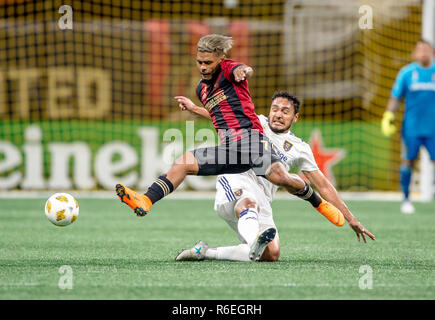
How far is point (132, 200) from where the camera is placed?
5.05 meters

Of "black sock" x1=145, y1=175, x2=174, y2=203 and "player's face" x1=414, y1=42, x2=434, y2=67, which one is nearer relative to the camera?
"black sock" x1=145, y1=175, x2=174, y2=203

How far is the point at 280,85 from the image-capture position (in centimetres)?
1560

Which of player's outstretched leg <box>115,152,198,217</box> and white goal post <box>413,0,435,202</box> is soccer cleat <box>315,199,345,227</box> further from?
white goal post <box>413,0,435,202</box>

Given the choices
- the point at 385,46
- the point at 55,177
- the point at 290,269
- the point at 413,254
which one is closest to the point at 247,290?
the point at 290,269

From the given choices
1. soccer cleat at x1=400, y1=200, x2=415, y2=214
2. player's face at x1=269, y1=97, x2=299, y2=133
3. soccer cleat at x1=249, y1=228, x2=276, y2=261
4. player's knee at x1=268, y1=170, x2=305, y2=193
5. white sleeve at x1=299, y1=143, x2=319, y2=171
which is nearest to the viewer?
soccer cleat at x1=249, y1=228, x2=276, y2=261

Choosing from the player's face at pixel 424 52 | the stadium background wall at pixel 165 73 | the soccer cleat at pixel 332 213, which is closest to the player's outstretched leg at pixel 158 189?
the soccer cleat at pixel 332 213

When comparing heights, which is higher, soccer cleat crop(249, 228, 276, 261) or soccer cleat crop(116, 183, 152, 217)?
soccer cleat crop(116, 183, 152, 217)

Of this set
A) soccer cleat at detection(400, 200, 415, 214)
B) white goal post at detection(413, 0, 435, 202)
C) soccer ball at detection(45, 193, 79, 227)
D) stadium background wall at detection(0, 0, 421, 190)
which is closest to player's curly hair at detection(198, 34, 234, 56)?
soccer ball at detection(45, 193, 79, 227)

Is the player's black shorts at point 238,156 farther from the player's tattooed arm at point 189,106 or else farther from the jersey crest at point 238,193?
the player's tattooed arm at point 189,106

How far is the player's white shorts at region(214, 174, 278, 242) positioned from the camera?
5.73 meters

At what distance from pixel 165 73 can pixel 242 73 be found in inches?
415

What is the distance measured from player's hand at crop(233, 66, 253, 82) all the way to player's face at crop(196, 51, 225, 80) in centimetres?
28

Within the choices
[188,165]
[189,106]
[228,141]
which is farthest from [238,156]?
[189,106]
